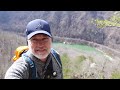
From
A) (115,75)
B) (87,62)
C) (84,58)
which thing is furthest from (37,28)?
(84,58)

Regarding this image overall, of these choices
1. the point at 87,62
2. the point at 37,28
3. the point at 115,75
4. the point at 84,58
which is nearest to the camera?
the point at 37,28

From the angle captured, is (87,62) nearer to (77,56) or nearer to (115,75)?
(77,56)

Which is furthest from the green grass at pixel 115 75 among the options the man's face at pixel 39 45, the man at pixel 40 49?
the man's face at pixel 39 45

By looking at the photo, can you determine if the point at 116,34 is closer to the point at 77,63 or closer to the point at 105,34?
the point at 105,34

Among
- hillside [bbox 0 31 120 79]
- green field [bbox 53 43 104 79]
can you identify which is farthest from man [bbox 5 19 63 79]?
green field [bbox 53 43 104 79]

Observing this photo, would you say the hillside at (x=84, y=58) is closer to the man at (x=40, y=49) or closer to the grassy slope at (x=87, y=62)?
the grassy slope at (x=87, y=62)

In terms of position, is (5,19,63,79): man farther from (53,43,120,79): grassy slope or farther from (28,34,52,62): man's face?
(53,43,120,79): grassy slope

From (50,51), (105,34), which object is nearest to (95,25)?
(105,34)

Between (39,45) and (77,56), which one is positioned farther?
(77,56)
